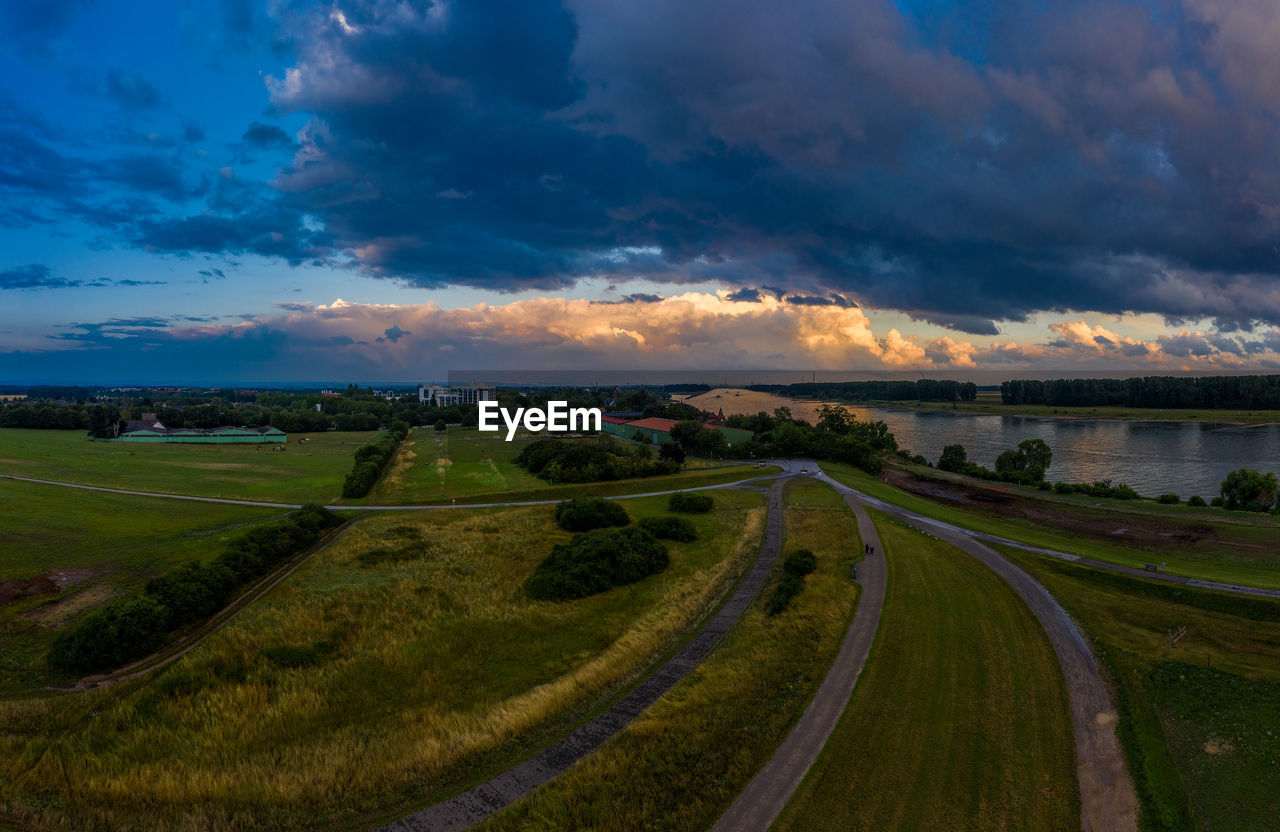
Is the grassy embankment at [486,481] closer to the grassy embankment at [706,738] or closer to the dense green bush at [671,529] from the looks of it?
the dense green bush at [671,529]

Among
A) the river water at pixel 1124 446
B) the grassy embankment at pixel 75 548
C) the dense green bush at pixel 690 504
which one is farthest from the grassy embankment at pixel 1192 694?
the river water at pixel 1124 446

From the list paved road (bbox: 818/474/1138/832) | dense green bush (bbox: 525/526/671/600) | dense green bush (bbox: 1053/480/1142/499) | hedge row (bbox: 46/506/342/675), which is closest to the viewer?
paved road (bbox: 818/474/1138/832)

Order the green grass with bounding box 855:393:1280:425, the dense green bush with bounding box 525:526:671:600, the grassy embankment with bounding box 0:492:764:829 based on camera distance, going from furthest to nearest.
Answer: the green grass with bounding box 855:393:1280:425, the dense green bush with bounding box 525:526:671:600, the grassy embankment with bounding box 0:492:764:829

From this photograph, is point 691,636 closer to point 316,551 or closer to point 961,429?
point 316,551

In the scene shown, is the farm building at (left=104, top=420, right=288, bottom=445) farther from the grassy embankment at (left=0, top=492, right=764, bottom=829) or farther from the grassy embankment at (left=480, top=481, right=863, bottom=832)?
the grassy embankment at (left=480, top=481, right=863, bottom=832)

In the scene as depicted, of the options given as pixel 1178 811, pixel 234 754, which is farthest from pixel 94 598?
pixel 1178 811

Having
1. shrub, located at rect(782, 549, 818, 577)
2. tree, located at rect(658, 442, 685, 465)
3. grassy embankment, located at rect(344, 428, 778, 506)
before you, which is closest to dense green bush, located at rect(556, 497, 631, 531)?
grassy embankment, located at rect(344, 428, 778, 506)
